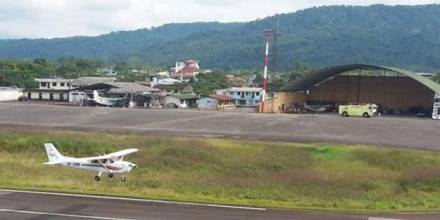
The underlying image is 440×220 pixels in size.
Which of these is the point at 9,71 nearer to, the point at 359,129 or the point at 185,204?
the point at 359,129

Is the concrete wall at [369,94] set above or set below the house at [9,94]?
above

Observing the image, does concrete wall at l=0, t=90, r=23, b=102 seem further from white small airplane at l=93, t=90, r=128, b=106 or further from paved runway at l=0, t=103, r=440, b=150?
paved runway at l=0, t=103, r=440, b=150

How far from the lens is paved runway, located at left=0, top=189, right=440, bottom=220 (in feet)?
116

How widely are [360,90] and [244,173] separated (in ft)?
248

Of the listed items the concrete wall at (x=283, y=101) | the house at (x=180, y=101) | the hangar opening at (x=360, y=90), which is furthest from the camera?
the house at (x=180, y=101)

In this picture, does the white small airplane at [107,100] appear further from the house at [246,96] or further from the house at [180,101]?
the house at [246,96]

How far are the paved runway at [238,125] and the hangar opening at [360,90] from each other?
2569cm

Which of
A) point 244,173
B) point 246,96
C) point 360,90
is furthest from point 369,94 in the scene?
point 244,173

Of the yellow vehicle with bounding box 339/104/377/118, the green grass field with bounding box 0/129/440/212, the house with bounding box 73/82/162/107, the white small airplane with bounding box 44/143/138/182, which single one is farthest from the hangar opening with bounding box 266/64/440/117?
the white small airplane with bounding box 44/143/138/182

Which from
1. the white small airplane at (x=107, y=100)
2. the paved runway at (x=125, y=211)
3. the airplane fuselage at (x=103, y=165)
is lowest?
the paved runway at (x=125, y=211)

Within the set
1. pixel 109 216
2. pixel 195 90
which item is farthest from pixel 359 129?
pixel 195 90

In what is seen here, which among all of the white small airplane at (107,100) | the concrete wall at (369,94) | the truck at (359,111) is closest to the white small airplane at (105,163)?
the truck at (359,111)

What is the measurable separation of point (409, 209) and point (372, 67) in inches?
2892

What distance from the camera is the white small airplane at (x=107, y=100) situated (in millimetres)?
114062
